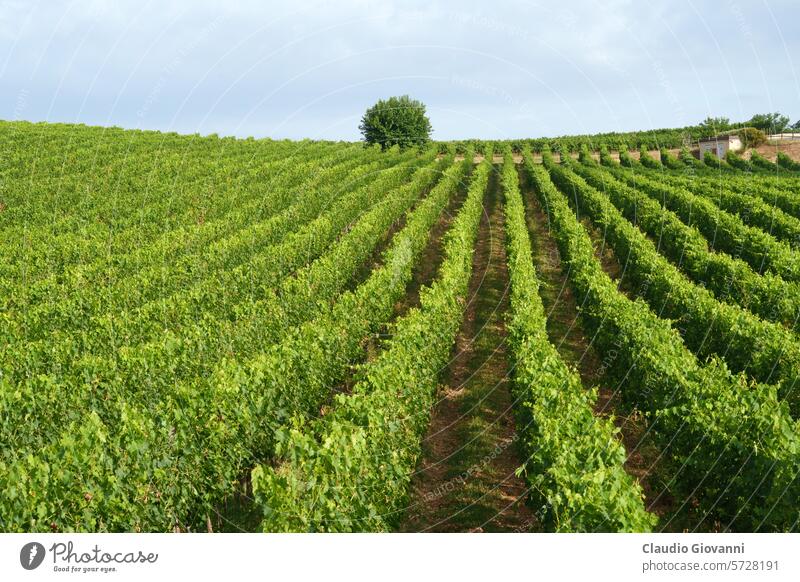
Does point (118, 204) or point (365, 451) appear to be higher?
point (118, 204)

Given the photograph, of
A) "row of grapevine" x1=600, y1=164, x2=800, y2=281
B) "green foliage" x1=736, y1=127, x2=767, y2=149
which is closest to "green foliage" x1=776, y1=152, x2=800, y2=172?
"green foliage" x1=736, y1=127, x2=767, y2=149

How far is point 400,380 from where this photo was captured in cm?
1469

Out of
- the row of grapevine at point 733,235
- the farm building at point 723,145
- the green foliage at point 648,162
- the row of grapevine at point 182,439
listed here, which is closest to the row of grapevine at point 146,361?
the row of grapevine at point 182,439

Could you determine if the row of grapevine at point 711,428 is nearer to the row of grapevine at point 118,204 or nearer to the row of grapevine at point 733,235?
the row of grapevine at point 733,235

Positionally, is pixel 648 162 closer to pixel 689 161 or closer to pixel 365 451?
pixel 689 161

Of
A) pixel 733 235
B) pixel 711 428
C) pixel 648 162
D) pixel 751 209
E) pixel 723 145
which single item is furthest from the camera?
pixel 723 145

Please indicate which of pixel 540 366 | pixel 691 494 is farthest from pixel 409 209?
pixel 691 494

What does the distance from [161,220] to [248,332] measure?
78.6ft

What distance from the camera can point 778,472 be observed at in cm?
992

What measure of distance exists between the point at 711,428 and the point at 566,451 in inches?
126

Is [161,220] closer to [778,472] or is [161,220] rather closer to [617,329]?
[617,329]

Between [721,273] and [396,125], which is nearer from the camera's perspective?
[721,273]

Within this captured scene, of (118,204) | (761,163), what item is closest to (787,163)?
(761,163)

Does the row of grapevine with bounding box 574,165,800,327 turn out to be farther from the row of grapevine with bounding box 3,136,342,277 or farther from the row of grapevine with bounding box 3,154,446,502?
the row of grapevine with bounding box 3,136,342,277
